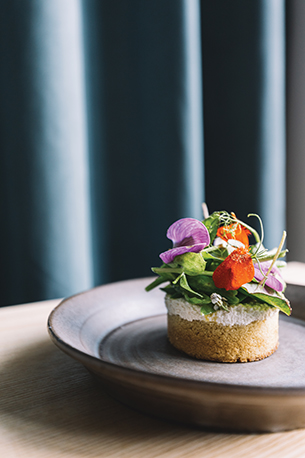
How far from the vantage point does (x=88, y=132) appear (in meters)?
1.08

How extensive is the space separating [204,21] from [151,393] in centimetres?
120

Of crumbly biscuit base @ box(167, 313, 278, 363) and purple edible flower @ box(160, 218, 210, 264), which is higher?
purple edible flower @ box(160, 218, 210, 264)

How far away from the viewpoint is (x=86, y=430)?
0.35 m

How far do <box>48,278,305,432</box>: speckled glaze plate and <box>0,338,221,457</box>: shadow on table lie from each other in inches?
0.5

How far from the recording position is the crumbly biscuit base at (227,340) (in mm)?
473

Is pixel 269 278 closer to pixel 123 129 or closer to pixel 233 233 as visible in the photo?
pixel 233 233

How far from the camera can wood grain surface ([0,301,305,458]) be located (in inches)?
12.6

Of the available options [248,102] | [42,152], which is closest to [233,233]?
[42,152]

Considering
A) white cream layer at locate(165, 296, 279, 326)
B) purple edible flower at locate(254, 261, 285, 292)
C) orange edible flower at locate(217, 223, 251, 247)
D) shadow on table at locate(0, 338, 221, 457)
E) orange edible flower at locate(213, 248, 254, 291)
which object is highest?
orange edible flower at locate(217, 223, 251, 247)

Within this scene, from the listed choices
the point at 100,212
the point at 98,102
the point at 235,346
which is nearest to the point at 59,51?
the point at 98,102

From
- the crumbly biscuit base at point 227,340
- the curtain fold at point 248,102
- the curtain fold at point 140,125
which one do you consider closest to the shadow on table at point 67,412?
the crumbly biscuit base at point 227,340

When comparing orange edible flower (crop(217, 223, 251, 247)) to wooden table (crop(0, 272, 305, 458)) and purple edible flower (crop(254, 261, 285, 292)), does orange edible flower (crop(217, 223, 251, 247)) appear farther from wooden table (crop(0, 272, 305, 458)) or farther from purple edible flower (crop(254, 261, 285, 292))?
wooden table (crop(0, 272, 305, 458))

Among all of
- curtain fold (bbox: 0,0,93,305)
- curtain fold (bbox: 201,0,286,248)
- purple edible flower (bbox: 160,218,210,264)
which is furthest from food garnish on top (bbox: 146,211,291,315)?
curtain fold (bbox: 201,0,286,248)

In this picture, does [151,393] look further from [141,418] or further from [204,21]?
[204,21]
